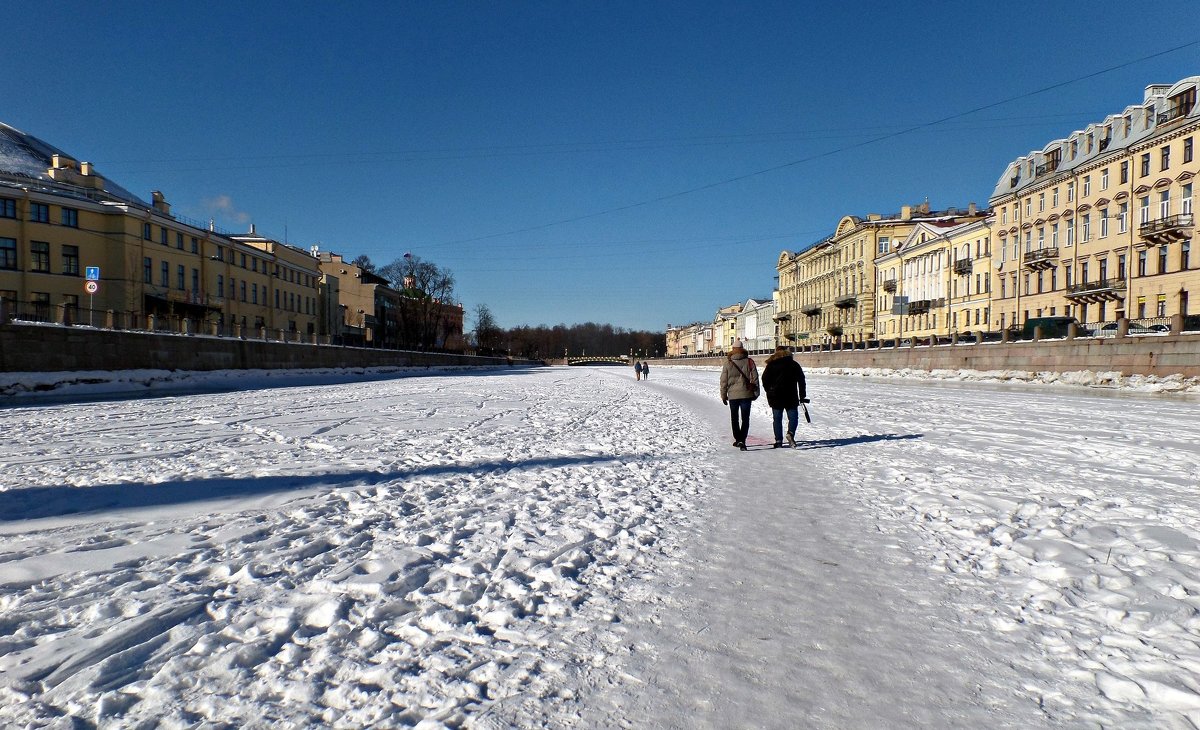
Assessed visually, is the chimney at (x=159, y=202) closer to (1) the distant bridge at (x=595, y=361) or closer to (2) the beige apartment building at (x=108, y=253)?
(2) the beige apartment building at (x=108, y=253)

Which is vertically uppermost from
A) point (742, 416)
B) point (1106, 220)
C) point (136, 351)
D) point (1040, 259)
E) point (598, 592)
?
Answer: point (1106, 220)

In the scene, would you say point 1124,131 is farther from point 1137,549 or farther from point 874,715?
point 874,715

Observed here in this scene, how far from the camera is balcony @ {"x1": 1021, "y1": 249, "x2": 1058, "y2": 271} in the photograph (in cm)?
4709

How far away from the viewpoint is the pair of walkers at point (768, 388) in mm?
10289

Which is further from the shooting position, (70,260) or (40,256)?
(70,260)

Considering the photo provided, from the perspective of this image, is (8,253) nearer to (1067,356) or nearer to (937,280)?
(1067,356)

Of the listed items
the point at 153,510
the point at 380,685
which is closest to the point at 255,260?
the point at 153,510

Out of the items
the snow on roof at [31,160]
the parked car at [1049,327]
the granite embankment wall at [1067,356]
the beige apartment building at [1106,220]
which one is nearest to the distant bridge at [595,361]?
the snow on roof at [31,160]

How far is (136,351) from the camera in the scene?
27.5 meters

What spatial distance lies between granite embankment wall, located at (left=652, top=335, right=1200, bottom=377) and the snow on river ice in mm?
18570

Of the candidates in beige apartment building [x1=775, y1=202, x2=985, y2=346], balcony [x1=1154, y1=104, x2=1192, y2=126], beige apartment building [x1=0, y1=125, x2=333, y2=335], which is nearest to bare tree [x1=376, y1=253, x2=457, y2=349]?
beige apartment building [x1=0, y1=125, x2=333, y2=335]

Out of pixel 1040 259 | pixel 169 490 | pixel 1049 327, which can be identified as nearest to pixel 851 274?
pixel 1040 259

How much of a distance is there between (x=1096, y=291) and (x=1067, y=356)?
1910 cm

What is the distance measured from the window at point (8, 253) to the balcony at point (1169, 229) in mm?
69256
